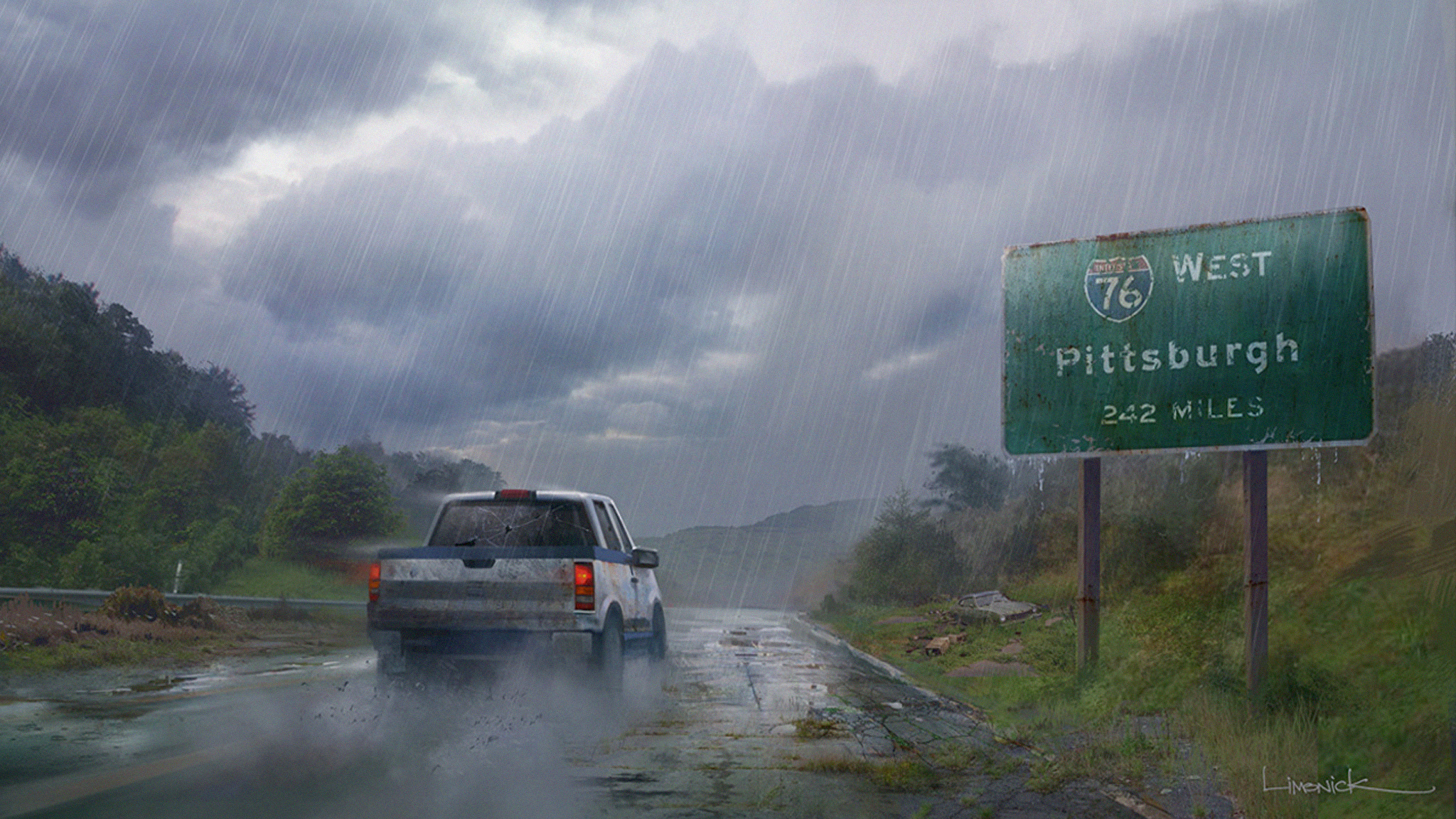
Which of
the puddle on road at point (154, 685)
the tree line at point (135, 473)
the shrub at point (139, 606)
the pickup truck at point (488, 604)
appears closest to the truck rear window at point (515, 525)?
the pickup truck at point (488, 604)

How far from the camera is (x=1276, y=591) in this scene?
1379 centimetres

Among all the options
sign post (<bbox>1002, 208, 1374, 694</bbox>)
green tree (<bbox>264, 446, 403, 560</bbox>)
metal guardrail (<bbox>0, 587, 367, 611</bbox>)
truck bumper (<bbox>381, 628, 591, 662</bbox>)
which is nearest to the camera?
truck bumper (<bbox>381, 628, 591, 662</bbox>)

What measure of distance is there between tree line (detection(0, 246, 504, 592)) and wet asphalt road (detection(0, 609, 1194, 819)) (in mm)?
25195

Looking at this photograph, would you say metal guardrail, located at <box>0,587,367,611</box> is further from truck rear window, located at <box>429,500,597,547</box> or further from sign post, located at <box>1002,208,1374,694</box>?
sign post, located at <box>1002,208,1374,694</box>

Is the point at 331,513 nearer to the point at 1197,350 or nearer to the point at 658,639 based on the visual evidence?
the point at 658,639

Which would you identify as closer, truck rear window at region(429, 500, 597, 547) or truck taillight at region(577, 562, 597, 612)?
truck taillight at region(577, 562, 597, 612)

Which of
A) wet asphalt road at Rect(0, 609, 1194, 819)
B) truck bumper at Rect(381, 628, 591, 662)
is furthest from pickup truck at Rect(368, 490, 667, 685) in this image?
wet asphalt road at Rect(0, 609, 1194, 819)

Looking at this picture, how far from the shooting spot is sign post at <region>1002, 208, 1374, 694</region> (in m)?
11.0

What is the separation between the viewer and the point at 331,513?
4181 centimetres

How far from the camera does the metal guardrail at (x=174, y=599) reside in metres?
16.6

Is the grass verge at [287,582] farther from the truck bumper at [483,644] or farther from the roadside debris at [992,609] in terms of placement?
the truck bumper at [483,644]

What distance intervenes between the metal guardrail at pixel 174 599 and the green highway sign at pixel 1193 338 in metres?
14.3

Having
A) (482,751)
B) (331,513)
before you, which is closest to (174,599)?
(482,751)

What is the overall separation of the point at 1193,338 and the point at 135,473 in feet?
148
